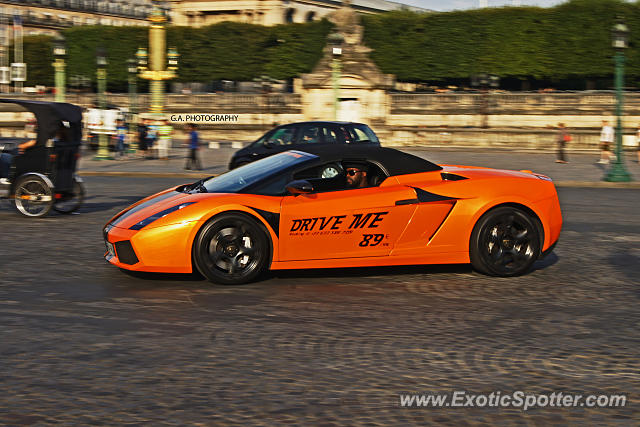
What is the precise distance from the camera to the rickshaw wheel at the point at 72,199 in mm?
13289

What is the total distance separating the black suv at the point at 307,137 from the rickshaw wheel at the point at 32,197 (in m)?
7.44

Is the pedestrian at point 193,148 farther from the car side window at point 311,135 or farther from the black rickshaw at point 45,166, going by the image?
the black rickshaw at point 45,166

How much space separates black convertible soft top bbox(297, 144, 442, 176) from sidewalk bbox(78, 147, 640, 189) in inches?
587

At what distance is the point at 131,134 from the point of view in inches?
1490

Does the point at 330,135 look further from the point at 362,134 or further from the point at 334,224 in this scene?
the point at 334,224

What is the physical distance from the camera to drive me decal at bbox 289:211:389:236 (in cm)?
775

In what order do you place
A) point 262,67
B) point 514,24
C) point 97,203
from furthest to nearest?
point 262,67, point 514,24, point 97,203

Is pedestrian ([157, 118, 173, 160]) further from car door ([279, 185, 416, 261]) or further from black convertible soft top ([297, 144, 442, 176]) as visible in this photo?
car door ([279, 185, 416, 261])

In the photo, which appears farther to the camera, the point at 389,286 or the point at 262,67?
the point at 262,67

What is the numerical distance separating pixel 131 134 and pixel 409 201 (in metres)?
31.4

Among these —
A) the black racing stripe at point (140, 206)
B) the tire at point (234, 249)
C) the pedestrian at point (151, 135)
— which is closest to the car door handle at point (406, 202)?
the tire at point (234, 249)

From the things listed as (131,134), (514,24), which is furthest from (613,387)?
(514,24)

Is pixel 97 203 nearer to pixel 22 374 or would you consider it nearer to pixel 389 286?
pixel 389 286

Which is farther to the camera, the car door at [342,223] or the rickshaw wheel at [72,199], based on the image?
the rickshaw wheel at [72,199]
